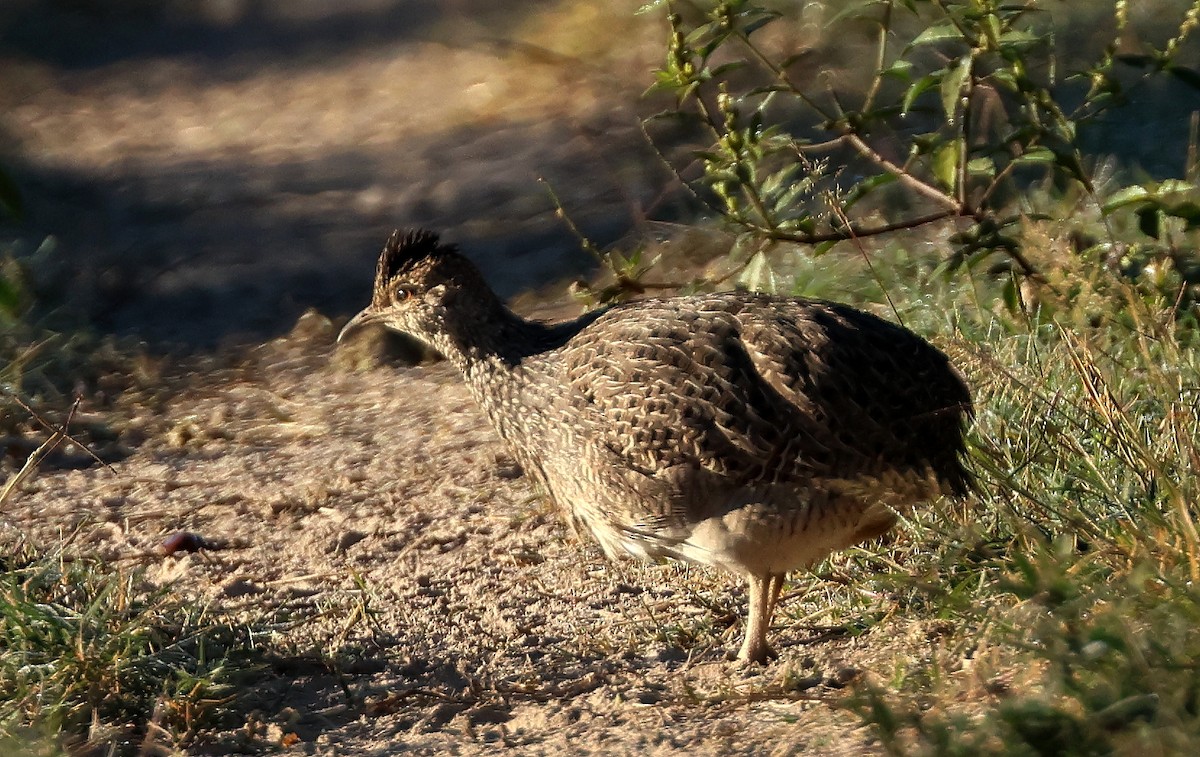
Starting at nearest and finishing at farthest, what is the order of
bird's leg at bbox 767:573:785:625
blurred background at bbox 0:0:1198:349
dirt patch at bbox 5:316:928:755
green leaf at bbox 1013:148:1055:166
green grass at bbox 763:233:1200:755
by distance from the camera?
green grass at bbox 763:233:1200:755, dirt patch at bbox 5:316:928:755, bird's leg at bbox 767:573:785:625, green leaf at bbox 1013:148:1055:166, blurred background at bbox 0:0:1198:349

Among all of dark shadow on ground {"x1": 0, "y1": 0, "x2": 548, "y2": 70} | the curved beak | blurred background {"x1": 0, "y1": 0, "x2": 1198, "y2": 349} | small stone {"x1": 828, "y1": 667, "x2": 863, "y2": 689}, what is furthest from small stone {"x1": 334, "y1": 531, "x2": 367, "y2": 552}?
dark shadow on ground {"x1": 0, "y1": 0, "x2": 548, "y2": 70}

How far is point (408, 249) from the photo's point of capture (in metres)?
4.92

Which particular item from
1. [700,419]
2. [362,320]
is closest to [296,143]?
[362,320]

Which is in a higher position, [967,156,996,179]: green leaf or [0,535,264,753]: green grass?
[967,156,996,179]: green leaf

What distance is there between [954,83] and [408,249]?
1777mm

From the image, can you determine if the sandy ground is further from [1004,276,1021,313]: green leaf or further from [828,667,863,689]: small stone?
[1004,276,1021,313]: green leaf

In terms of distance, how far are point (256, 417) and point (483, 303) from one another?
100.0 inches

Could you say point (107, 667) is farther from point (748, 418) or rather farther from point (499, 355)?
point (748, 418)

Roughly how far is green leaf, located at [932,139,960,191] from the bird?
0.96 metres

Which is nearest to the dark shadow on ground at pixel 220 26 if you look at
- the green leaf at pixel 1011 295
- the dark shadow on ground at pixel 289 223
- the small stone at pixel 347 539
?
the dark shadow on ground at pixel 289 223

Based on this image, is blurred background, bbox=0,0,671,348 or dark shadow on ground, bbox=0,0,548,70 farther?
dark shadow on ground, bbox=0,0,548,70

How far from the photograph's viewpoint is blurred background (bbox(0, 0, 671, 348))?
28.6 ft

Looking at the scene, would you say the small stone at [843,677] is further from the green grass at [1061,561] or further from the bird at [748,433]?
the bird at [748,433]

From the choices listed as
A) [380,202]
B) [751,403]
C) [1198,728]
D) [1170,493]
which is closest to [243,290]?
[380,202]
